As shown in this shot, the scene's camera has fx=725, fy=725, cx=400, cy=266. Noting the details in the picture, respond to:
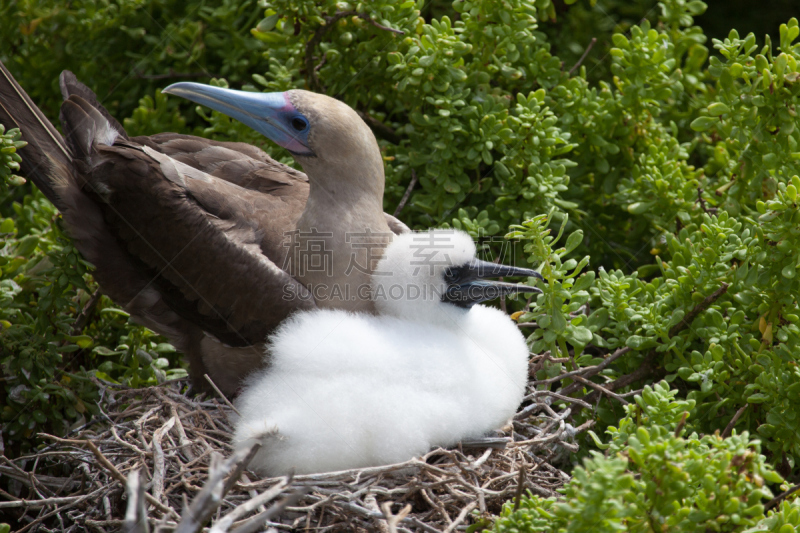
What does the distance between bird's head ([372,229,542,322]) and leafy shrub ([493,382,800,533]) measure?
1.08 meters

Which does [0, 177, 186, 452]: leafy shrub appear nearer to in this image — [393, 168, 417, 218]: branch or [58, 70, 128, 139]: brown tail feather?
[58, 70, 128, 139]: brown tail feather

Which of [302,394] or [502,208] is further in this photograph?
[502,208]

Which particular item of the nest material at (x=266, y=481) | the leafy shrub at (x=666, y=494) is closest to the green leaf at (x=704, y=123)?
the nest material at (x=266, y=481)

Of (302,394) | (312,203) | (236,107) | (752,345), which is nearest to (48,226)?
(236,107)

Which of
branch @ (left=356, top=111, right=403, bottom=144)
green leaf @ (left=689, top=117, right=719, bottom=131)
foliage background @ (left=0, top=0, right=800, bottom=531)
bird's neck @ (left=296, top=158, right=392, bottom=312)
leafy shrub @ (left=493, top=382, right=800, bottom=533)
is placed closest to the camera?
leafy shrub @ (left=493, top=382, right=800, bottom=533)

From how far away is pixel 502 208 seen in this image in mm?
3783

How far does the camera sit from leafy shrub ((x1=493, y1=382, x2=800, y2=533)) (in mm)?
2031

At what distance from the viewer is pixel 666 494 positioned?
212cm

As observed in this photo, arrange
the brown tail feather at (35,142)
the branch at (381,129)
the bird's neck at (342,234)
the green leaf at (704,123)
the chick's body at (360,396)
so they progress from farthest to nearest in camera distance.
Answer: the branch at (381,129) → the brown tail feather at (35,142) → the green leaf at (704,123) → the bird's neck at (342,234) → the chick's body at (360,396)

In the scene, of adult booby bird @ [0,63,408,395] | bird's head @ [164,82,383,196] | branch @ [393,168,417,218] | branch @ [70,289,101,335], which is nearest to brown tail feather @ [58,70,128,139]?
adult booby bird @ [0,63,408,395]

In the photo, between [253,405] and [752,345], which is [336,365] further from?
[752,345]

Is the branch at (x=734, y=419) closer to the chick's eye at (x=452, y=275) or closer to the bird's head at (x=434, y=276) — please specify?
the bird's head at (x=434, y=276)

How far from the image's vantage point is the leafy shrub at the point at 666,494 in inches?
80.0

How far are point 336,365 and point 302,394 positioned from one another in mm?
182
